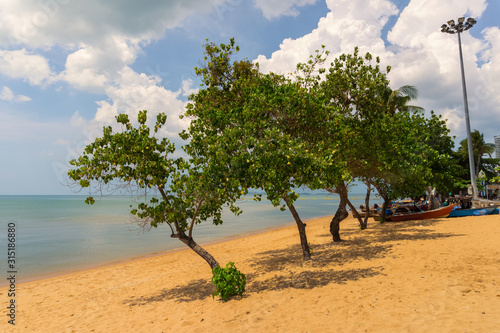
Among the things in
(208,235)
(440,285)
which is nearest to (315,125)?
(440,285)

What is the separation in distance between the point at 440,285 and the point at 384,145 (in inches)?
336

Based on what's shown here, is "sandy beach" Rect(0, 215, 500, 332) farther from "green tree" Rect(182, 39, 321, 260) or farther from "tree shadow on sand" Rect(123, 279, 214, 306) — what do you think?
"green tree" Rect(182, 39, 321, 260)

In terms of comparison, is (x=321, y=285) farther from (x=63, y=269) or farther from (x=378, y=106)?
(x=63, y=269)

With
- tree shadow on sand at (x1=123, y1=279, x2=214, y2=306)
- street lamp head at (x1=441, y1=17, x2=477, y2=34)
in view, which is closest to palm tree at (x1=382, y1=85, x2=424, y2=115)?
street lamp head at (x1=441, y1=17, x2=477, y2=34)

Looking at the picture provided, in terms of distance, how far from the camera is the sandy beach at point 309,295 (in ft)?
21.2

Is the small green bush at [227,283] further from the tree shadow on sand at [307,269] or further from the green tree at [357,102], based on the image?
the green tree at [357,102]

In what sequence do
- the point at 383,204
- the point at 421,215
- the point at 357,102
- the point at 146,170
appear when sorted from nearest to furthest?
the point at 146,170 → the point at 357,102 → the point at 421,215 → the point at 383,204

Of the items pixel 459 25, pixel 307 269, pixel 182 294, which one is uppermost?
pixel 459 25

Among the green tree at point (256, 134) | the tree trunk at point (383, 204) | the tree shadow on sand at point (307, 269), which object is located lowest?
the tree shadow on sand at point (307, 269)

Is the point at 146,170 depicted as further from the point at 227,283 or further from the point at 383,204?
the point at 383,204

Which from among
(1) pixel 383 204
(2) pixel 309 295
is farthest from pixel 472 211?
(2) pixel 309 295

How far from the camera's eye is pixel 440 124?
21.4 m

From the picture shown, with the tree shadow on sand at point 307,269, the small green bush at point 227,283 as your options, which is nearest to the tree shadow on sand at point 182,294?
the tree shadow on sand at point 307,269

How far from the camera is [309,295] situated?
8406 mm
